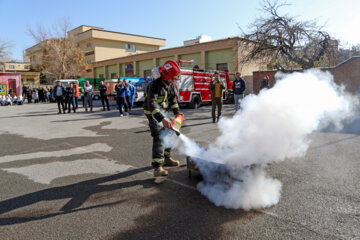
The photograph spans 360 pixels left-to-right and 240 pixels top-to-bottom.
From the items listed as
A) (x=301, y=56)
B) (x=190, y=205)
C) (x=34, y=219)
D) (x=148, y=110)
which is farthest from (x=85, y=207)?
(x=301, y=56)

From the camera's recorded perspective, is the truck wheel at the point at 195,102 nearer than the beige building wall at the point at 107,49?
Yes

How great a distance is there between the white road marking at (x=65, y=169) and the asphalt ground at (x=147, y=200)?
20 mm

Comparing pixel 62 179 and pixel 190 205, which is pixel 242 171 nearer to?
pixel 190 205

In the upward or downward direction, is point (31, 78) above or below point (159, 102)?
above

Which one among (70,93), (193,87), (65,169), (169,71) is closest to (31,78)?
(70,93)

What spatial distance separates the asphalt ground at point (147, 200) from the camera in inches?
106

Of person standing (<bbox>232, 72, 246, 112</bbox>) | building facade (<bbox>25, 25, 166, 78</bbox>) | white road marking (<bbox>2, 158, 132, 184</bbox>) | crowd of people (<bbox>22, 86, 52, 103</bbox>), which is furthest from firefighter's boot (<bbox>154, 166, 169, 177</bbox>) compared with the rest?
building facade (<bbox>25, 25, 166, 78</bbox>)

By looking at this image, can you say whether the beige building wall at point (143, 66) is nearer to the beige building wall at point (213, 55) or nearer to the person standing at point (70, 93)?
the beige building wall at point (213, 55)

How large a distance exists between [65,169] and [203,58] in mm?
24317

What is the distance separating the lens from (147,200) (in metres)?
3.46

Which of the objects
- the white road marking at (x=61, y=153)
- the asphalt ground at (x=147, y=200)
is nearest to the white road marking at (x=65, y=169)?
the asphalt ground at (x=147, y=200)

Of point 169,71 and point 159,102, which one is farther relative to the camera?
point 159,102

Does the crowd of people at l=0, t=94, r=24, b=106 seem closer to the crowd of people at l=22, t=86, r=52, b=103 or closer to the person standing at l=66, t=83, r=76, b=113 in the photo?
the crowd of people at l=22, t=86, r=52, b=103

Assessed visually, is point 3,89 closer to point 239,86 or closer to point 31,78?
point 239,86
